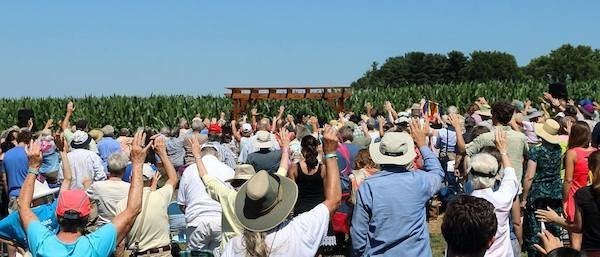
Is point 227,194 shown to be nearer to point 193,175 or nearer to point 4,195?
point 193,175

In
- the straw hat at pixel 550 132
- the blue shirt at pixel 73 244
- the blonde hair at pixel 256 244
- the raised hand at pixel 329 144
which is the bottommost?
the blue shirt at pixel 73 244

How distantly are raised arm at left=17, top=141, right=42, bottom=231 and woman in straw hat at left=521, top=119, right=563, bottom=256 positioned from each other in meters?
5.10

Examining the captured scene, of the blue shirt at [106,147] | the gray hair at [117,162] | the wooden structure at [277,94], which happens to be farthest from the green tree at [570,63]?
the gray hair at [117,162]

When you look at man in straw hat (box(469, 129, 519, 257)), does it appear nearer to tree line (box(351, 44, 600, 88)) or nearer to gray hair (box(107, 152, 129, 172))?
gray hair (box(107, 152, 129, 172))

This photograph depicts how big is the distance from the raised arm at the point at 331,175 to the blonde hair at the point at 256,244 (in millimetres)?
518

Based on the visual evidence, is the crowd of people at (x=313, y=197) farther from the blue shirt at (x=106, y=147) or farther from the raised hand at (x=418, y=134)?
the blue shirt at (x=106, y=147)

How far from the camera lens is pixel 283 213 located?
13.7 ft

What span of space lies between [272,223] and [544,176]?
16.1 feet

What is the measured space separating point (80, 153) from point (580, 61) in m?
112

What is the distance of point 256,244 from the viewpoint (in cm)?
410

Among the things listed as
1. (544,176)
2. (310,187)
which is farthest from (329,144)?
(544,176)

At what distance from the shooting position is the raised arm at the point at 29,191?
467cm

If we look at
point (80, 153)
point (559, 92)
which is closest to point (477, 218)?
point (80, 153)

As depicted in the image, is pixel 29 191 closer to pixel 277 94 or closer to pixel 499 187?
pixel 499 187
